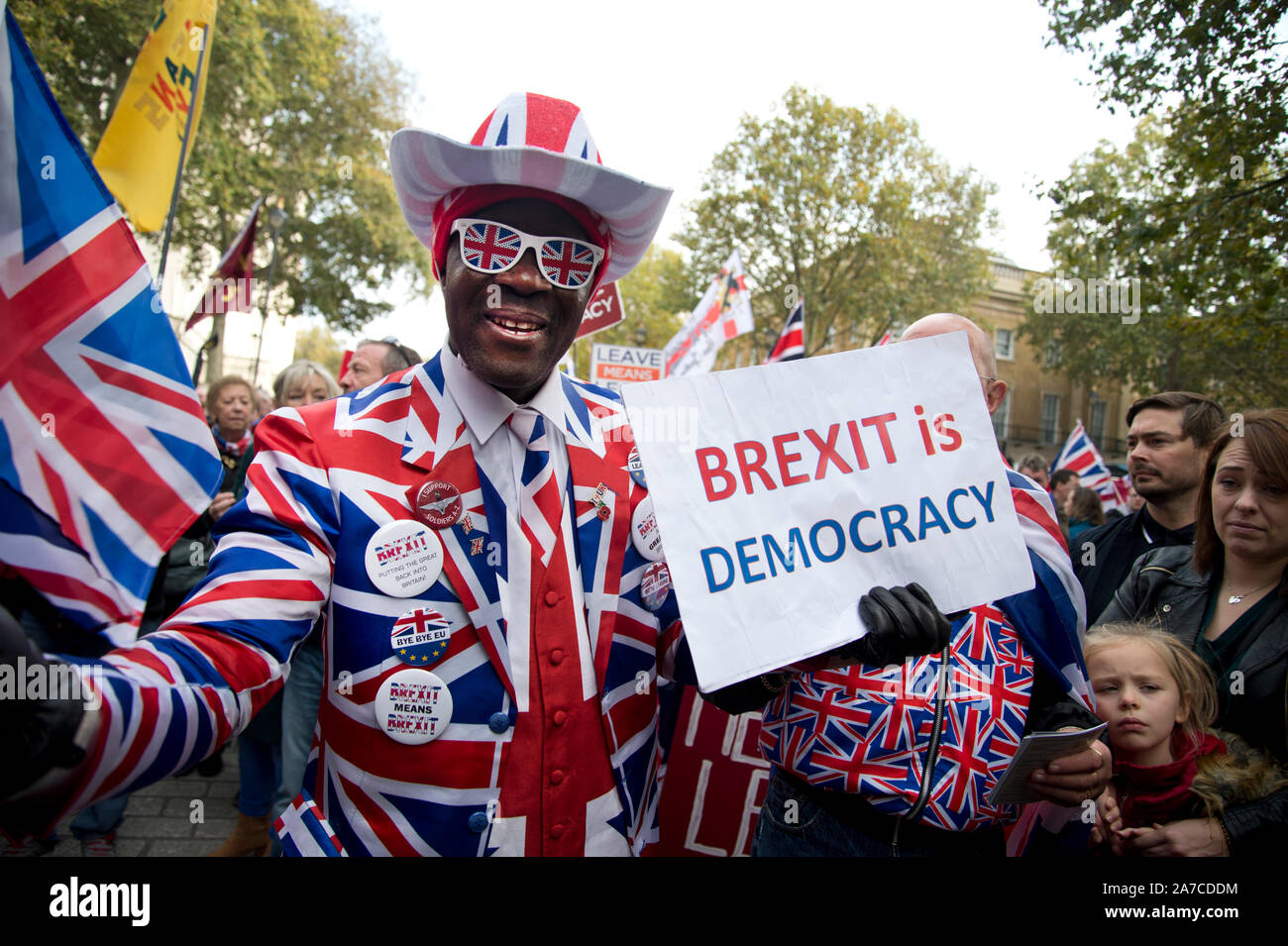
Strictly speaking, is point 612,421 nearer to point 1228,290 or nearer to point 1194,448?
point 1194,448

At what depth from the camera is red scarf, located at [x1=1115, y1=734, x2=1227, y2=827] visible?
6.79ft

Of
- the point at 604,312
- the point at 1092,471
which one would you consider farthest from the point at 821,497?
the point at 1092,471

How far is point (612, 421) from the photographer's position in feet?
6.37

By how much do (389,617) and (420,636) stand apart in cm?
7

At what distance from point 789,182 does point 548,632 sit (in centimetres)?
2469

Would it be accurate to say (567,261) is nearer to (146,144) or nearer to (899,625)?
(899,625)

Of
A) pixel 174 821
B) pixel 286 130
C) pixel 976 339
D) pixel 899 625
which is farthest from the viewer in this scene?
pixel 286 130

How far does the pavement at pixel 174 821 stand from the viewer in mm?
3855

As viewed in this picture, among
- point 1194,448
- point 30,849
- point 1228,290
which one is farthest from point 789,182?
point 30,849

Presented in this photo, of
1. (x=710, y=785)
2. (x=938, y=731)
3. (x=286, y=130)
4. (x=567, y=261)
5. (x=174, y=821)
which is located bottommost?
(x=174, y=821)

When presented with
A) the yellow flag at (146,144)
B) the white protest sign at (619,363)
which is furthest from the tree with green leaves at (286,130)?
the yellow flag at (146,144)

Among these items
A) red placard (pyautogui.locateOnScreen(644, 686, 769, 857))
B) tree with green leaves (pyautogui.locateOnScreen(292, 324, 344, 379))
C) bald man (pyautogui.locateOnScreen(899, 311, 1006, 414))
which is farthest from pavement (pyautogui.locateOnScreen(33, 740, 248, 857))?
tree with green leaves (pyautogui.locateOnScreen(292, 324, 344, 379))

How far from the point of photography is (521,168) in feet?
5.41
